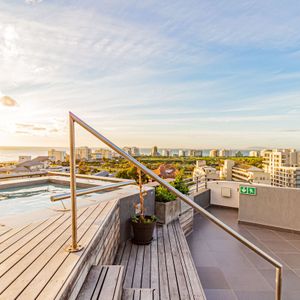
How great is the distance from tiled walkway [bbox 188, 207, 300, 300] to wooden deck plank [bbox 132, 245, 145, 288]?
80 centimetres

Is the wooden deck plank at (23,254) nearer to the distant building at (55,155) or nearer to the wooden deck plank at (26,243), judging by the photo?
the wooden deck plank at (26,243)

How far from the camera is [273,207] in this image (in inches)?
191

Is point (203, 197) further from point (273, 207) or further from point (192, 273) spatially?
point (192, 273)

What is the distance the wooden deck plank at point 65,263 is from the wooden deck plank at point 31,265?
0.21 ft

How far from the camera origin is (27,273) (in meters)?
1.27

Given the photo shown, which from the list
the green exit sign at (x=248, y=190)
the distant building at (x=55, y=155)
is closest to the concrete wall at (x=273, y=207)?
the green exit sign at (x=248, y=190)

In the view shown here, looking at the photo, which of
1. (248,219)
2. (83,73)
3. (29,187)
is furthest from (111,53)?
(248,219)

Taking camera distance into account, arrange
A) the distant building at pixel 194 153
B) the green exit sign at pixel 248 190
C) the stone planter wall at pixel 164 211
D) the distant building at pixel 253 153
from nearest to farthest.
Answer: the stone planter wall at pixel 164 211 < the green exit sign at pixel 248 190 < the distant building at pixel 194 153 < the distant building at pixel 253 153

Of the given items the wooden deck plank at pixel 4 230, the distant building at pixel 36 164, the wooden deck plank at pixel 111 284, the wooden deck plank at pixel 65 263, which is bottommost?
the wooden deck plank at pixel 111 284

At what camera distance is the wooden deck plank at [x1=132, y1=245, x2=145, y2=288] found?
2.14 meters

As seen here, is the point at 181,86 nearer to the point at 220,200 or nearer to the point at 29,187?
the point at 220,200

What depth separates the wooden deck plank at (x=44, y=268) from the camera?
1.11m

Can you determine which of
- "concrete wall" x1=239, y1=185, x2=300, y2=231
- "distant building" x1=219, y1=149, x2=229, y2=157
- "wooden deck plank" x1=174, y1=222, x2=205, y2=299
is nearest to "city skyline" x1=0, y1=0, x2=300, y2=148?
"wooden deck plank" x1=174, y1=222, x2=205, y2=299

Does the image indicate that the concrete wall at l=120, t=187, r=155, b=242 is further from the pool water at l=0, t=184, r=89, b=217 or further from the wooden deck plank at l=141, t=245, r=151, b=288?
the pool water at l=0, t=184, r=89, b=217
